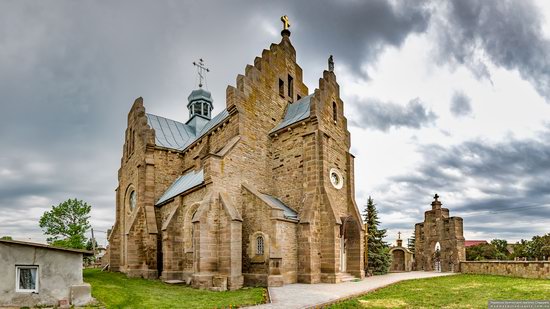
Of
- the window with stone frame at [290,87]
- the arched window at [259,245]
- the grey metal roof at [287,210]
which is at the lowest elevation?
the arched window at [259,245]

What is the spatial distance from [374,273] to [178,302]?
55.2 feet

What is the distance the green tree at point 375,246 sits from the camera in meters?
25.9

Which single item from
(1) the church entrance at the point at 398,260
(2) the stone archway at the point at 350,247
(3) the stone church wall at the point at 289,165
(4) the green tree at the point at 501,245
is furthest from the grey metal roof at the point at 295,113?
(4) the green tree at the point at 501,245

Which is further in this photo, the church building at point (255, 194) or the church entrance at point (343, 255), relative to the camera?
the church entrance at point (343, 255)

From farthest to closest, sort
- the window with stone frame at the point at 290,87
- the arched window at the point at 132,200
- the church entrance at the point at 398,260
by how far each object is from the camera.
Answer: the church entrance at the point at 398,260, the arched window at the point at 132,200, the window with stone frame at the point at 290,87

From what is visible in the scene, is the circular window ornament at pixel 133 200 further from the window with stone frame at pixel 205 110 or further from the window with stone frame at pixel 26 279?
the window with stone frame at pixel 26 279

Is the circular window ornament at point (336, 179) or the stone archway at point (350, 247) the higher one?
the circular window ornament at point (336, 179)

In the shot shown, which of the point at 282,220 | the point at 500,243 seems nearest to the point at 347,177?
the point at 282,220

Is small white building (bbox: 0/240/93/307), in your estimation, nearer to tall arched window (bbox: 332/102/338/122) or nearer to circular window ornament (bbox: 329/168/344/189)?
circular window ornament (bbox: 329/168/344/189)

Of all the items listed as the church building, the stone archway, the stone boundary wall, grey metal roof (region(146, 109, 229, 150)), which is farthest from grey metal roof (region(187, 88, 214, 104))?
the stone boundary wall

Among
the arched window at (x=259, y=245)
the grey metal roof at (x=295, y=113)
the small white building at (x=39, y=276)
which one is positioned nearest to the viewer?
the small white building at (x=39, y=276)

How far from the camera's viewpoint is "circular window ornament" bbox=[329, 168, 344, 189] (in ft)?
70.1

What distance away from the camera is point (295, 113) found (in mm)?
23641

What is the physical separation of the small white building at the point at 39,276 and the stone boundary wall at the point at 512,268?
22903mm
